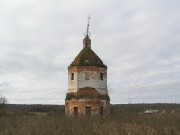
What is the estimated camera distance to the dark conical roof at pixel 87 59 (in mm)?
24766

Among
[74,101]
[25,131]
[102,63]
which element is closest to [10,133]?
[25,131]

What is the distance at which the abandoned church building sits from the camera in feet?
79.3

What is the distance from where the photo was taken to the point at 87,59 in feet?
82.0

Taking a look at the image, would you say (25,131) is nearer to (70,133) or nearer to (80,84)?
(70,133)

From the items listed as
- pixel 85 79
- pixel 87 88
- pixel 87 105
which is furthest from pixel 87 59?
pixel 87 105

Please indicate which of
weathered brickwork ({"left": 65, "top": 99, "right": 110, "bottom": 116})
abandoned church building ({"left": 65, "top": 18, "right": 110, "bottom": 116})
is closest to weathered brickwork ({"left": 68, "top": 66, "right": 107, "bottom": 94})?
abandoned church building ({"left": 65, "top": 18, "right": 110, "bottom": 116})

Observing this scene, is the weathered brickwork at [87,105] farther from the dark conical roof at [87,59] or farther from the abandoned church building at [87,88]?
the dark conical roof at [87,59]

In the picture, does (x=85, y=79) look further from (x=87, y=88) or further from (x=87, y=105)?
(x=87, y=105)

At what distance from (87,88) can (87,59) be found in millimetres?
2159

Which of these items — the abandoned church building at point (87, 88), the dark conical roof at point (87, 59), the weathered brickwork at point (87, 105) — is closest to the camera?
the weathered brickwork at point (87, 105)

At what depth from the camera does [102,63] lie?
84.3 ft

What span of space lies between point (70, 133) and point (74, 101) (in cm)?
1077

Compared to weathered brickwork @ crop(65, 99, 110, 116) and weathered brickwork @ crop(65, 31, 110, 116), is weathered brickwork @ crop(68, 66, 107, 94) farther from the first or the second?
weathered brickwork @ crop(65, 99, 110, 116)

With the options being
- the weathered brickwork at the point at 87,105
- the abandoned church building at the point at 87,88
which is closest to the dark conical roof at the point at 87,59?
the abandoned church building at the point at 87,88
